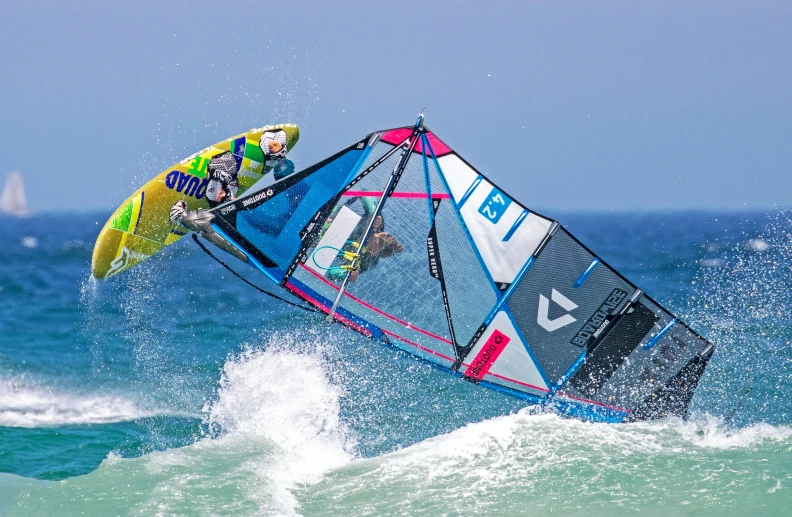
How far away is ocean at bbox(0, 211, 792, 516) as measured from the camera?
24.4 ft

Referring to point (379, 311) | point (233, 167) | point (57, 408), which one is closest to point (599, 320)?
point (379, 311)

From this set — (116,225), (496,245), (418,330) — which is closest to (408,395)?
(418,330)

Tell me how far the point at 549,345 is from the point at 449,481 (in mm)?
2131

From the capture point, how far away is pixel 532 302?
9102 mm

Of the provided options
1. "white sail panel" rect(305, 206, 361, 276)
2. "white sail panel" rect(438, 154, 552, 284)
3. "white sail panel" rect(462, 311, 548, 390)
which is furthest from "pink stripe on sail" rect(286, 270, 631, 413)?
"white sail panel" rect(438, 154, 552, 284)

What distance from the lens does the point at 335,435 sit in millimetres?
9367

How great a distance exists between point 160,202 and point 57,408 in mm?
3476

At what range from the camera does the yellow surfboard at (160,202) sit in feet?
33.5

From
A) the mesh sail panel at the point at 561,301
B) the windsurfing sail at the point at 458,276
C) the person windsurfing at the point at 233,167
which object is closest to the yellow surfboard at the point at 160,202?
the person windsurfing at the point at 233,167

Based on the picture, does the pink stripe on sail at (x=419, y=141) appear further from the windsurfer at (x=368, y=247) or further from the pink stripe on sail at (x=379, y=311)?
the pink stripe on sail at (x=379, y=311)

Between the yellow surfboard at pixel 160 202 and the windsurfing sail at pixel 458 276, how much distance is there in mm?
1753

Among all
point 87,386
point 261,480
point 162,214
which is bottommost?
point 87,386

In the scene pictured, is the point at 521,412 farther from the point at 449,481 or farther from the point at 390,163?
the point at 390,163

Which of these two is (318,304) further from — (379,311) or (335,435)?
(335,435)
